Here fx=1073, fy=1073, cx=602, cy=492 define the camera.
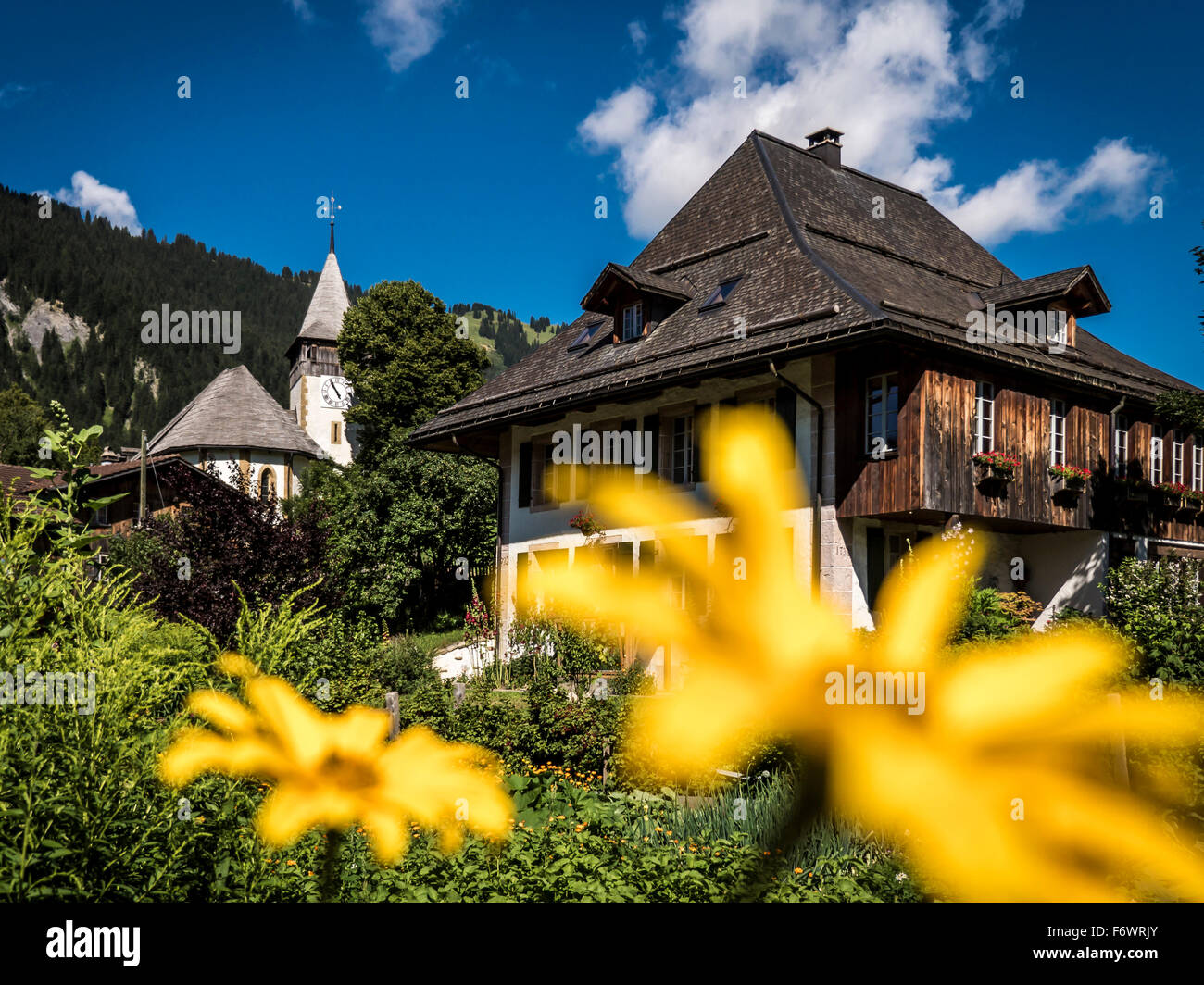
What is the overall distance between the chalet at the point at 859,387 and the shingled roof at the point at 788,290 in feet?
0.23

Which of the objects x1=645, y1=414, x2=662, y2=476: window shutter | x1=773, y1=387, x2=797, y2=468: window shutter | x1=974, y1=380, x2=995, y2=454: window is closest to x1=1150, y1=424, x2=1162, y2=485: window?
x1=974, y1=380, x2=995, y2=454: window

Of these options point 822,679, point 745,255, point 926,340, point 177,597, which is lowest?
point 177,597

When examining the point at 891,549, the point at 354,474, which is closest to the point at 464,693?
the point at 891,549

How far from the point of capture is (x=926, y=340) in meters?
17.3

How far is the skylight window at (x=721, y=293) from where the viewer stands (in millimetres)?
22500

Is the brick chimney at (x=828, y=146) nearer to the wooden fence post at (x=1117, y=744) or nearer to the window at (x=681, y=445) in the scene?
the window at (x=681, y=445)

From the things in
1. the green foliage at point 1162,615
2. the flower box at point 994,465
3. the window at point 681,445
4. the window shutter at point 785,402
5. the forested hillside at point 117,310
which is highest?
the forested hillside at point 117,310

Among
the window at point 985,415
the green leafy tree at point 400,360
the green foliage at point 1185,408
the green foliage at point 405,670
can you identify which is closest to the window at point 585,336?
the green foliage at point 405,670

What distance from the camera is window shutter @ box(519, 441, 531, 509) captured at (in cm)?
2586

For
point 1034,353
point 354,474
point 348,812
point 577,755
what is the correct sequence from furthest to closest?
point 354,474, point 1034,353, point 577,755, point 348,812

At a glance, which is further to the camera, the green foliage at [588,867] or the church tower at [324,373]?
the church tower at [324,373]

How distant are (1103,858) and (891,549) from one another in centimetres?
1874
